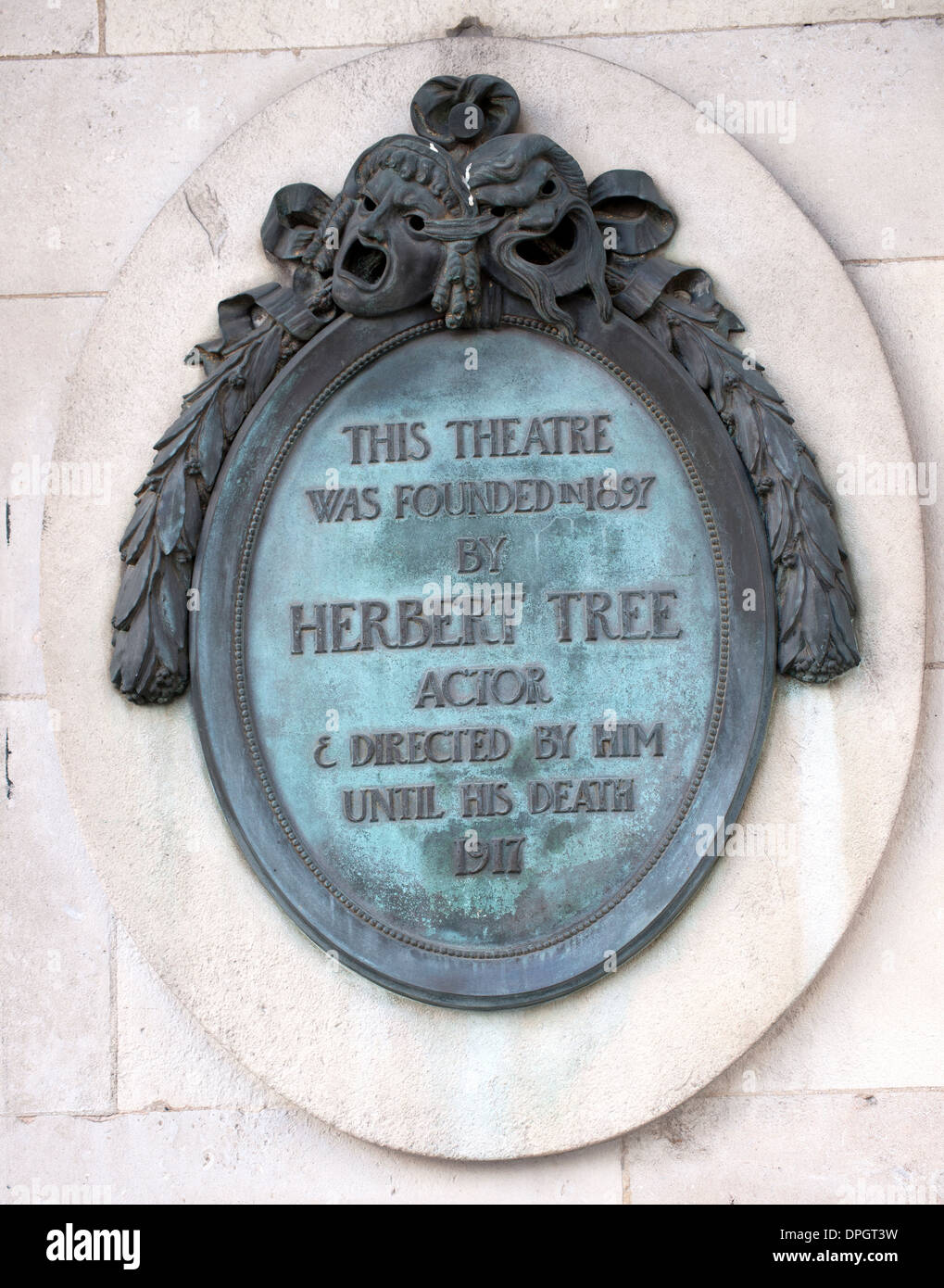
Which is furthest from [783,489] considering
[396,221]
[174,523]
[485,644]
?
[174,523]

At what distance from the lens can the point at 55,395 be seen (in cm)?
440

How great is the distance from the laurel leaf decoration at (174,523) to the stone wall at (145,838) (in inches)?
7.6

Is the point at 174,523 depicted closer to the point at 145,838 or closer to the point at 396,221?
the point at 145,838

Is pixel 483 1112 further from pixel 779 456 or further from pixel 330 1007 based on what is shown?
pixel 779 456

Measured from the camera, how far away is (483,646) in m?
4.16

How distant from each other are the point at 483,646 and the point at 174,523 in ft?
3.19

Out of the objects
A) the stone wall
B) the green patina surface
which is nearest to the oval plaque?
the green patina surface

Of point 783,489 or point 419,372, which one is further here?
point 419,372

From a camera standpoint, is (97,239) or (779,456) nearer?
(779,456)

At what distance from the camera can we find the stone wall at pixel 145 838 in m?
4.11

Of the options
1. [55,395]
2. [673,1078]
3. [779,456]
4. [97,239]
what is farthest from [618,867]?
[97,239]

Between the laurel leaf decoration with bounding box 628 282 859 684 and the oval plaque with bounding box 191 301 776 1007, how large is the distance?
2.2 inches

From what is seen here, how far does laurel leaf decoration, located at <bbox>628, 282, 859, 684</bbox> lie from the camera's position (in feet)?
13.3

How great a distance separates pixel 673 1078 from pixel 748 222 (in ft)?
8.23
